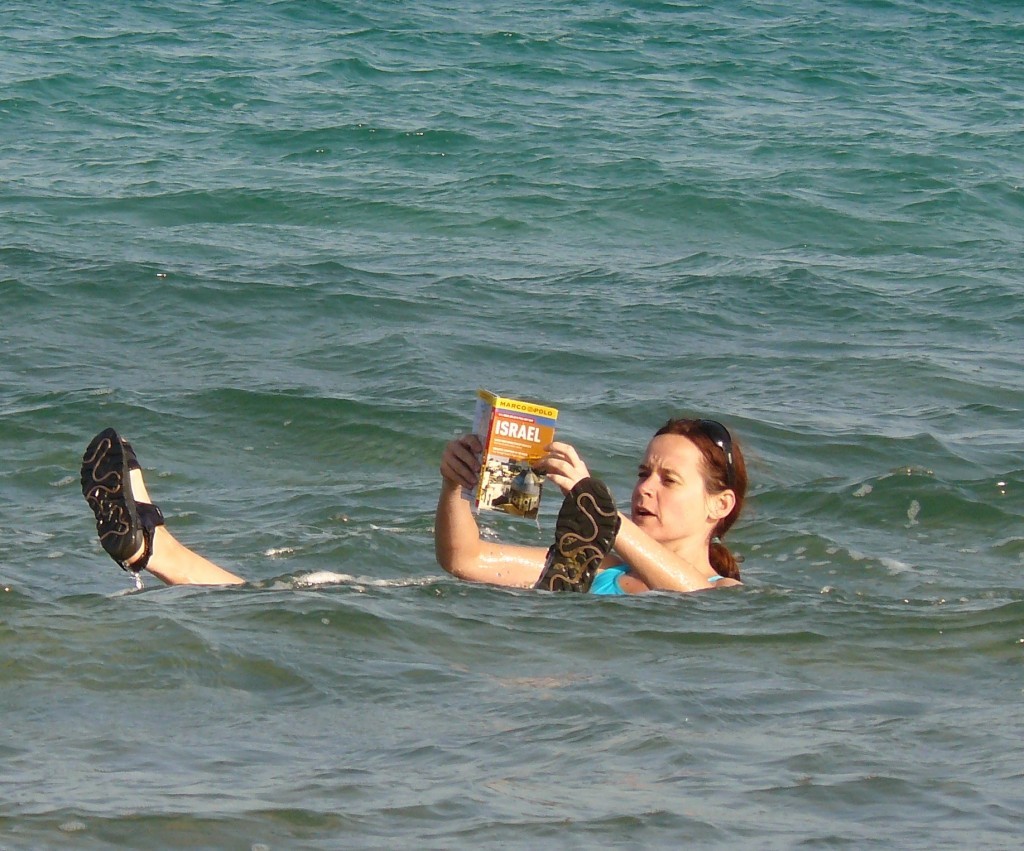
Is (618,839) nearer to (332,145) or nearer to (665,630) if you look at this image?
(665,630)

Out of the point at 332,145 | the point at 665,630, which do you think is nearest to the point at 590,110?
the point at 332,145

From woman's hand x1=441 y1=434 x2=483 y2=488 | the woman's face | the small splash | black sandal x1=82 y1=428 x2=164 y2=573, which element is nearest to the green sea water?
the small splash

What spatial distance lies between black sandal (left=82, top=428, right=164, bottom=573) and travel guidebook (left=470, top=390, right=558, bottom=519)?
1.39 m

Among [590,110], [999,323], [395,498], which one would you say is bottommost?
[395,498]

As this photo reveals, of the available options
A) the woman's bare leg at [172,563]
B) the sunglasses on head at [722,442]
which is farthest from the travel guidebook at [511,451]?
the woman's bare leg at [172,563]

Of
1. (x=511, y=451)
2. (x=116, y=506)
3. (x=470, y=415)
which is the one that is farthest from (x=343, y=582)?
(x=470, y=415)

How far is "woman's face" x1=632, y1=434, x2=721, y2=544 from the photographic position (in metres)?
5.84

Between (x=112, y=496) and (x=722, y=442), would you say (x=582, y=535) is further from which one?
(x=112, y=496)

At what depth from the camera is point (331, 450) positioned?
9086mm

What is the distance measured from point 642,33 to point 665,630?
22.9m

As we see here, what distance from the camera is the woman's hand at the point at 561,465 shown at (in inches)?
196

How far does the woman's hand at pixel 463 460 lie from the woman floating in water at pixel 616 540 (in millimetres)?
225

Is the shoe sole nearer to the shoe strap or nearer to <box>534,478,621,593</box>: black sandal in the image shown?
the shoe strap

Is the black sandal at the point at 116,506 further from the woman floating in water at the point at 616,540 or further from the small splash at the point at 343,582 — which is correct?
the small splash at the point at 343,582
